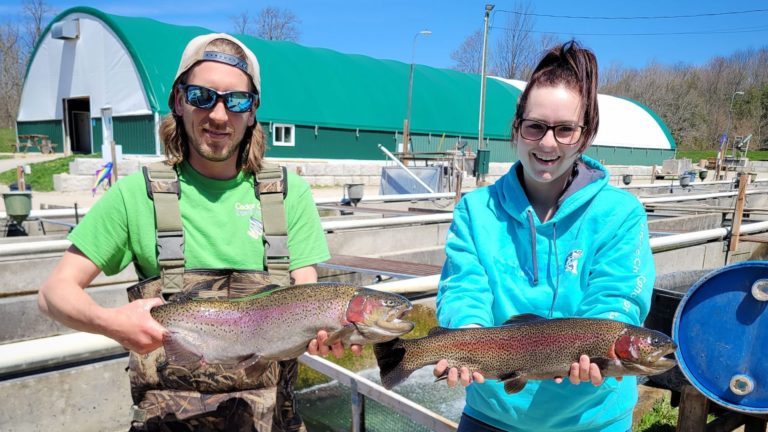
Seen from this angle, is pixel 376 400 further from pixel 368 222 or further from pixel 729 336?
pixel 368 222

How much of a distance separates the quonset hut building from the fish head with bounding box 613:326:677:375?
24.4 m

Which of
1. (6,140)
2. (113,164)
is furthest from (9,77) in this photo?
(113,164)

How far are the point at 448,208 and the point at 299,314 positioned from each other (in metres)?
13.1

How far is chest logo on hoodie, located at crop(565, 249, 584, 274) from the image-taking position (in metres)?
2.30

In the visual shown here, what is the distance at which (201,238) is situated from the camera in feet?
7.54

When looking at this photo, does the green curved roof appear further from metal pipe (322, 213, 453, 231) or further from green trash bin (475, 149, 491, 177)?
metal pipe (322, 213, 453, 231)

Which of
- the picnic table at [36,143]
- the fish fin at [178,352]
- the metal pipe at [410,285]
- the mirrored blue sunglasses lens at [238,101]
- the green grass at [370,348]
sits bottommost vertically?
the green grass at [370,348]

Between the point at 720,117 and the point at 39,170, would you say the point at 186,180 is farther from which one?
the point at 720,117

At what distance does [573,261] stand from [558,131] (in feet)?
1.77

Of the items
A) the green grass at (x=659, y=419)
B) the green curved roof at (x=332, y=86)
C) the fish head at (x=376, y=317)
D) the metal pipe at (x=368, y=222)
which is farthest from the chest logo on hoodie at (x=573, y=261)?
the green curved roof at (x=332, y=86)

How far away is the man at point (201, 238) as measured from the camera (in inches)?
84.3

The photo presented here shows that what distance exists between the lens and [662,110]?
8919cm

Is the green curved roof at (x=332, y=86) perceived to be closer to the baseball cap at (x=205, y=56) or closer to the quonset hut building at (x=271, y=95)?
the quonset hut building at (x=271, y=95)

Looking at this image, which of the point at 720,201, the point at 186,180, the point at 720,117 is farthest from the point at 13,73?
the point at 720,117
